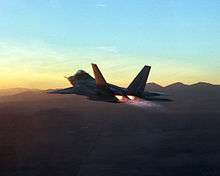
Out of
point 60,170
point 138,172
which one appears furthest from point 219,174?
→ point 60,170

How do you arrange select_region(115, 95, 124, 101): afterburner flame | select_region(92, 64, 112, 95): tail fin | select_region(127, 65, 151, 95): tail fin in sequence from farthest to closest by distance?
select_region(127, 65, 151, 95): tail fin < select_region(115, 95, 124, 101): afterburner flame < select_region(92, 64, 112, 95): tail fin

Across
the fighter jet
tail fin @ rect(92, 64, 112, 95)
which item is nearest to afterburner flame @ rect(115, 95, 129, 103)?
the fighter jet

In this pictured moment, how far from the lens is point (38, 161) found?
197375 mm

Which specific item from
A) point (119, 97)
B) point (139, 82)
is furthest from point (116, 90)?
point (139, 82)

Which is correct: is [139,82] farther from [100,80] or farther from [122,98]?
[100,80]

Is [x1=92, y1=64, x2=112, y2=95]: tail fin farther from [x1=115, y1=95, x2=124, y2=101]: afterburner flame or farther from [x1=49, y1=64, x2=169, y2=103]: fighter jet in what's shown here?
[x1=115, y1=95, x2=124, y2=101]: afterburner flame

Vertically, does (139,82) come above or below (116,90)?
above

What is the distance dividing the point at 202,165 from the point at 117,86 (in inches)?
3453

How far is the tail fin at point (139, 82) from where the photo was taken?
122 metres

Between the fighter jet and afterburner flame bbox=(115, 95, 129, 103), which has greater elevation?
the fighter jet

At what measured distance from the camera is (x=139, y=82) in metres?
123

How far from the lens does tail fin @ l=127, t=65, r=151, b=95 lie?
400ft

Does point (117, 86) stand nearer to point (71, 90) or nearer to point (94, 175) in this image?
point (71, 90)

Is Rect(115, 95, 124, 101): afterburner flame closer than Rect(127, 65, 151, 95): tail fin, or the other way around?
Rect(115, 95, 124, 101): afterburner flame
